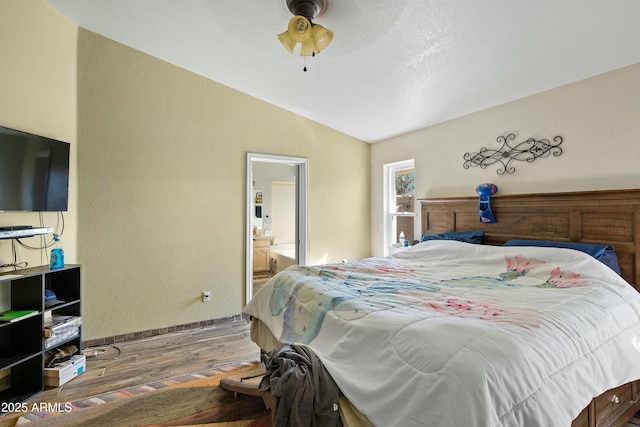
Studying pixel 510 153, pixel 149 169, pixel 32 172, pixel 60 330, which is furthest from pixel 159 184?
pixel 510 153

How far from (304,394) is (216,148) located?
9.83ft

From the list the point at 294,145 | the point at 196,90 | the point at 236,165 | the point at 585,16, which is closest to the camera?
the point at 585,16

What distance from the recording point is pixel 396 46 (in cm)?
241

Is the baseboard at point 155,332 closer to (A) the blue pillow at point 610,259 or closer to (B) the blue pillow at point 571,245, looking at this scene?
(B) the blue pillow at point 571,245

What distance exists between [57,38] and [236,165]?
6.29 ft

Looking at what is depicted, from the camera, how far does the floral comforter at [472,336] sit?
106 cm

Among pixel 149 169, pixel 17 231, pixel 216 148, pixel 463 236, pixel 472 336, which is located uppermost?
pixel 216 148

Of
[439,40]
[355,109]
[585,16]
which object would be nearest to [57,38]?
[355,109]

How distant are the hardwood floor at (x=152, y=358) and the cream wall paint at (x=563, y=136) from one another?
290 cm

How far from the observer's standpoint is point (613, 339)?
1.54m

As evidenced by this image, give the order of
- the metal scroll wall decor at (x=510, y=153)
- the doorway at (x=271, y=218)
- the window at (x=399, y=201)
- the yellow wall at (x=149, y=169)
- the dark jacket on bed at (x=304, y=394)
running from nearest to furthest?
the dark jacket on bed at (x=304, y=394) < the metal scroll wall decor at (x=510, y=153) < the yellow wall at (x=149, y=169) < the window at (x=399, y=201) < the doorway at (x=271, y=218)

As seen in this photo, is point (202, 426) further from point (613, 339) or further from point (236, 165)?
point (236, 165)

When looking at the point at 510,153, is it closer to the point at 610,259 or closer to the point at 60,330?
the point at 610,259

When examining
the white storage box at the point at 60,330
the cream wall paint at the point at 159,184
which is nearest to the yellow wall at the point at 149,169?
the cream wall paint at the point at 159,184
